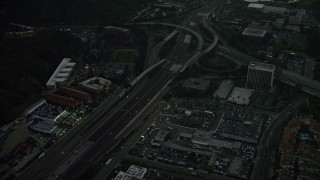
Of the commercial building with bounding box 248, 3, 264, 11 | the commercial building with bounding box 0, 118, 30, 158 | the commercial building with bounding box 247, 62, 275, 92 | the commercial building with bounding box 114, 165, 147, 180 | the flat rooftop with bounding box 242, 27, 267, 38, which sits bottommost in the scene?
the commercial building with bounding box 114, 165, 147, 180

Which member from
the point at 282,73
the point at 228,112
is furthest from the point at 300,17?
the point at 228,112

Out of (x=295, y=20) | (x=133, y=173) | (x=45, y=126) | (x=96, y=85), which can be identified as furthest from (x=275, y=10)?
(x=133, y=173)

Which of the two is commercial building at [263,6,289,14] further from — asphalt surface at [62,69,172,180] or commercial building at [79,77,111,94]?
commercial building at [79,77,111,94]

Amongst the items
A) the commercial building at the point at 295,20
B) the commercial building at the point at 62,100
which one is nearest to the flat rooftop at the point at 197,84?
the commercial building at the point at 62,100

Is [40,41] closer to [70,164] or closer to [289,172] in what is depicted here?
[70,164]

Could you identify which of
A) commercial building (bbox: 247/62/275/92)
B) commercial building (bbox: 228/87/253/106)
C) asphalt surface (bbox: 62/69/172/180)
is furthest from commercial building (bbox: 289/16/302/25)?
asphalt surface (bbox: 62/69/172/180)

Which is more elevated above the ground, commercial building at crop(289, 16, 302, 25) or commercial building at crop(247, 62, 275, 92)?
commercial building at crop(289, 16, 302, 25)

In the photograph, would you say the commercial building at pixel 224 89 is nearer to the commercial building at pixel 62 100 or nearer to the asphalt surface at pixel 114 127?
the asphalt surface at pixel 114 127

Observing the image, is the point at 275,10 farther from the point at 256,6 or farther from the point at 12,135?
the point at 12,135
